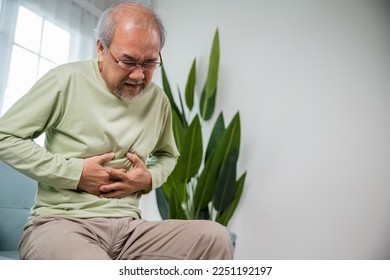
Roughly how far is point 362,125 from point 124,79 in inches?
72.9

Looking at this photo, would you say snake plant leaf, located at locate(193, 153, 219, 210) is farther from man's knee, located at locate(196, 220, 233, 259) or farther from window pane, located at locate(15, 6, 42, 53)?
man's knee, located at locate(196, 220, 233, 259)

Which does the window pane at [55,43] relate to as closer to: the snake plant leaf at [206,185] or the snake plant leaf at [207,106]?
the snake plant leaf at [207,106]

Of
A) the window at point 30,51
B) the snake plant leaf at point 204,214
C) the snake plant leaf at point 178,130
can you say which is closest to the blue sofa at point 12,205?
the window at point 30,51

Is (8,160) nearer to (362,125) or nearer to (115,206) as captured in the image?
(115,206)

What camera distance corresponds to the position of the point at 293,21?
8.79 feet

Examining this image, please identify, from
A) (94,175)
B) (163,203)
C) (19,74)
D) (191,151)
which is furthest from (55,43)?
(94,175)

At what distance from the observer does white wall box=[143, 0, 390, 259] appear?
2375mm

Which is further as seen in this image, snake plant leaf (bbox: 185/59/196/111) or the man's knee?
snake plant leaf (bbox: 185/59/196/111)

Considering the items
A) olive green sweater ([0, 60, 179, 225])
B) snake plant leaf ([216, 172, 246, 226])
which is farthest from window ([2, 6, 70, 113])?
olive green sweater ([0, 60, 179, 225])

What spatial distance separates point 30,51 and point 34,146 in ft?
6.07

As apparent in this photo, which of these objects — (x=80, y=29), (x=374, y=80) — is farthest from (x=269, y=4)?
(x=80, y=29)

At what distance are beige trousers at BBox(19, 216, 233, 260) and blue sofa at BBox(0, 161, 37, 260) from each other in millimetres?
664

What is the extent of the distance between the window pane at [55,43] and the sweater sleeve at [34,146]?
73.2 inches

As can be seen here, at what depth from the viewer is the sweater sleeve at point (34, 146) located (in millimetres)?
901
